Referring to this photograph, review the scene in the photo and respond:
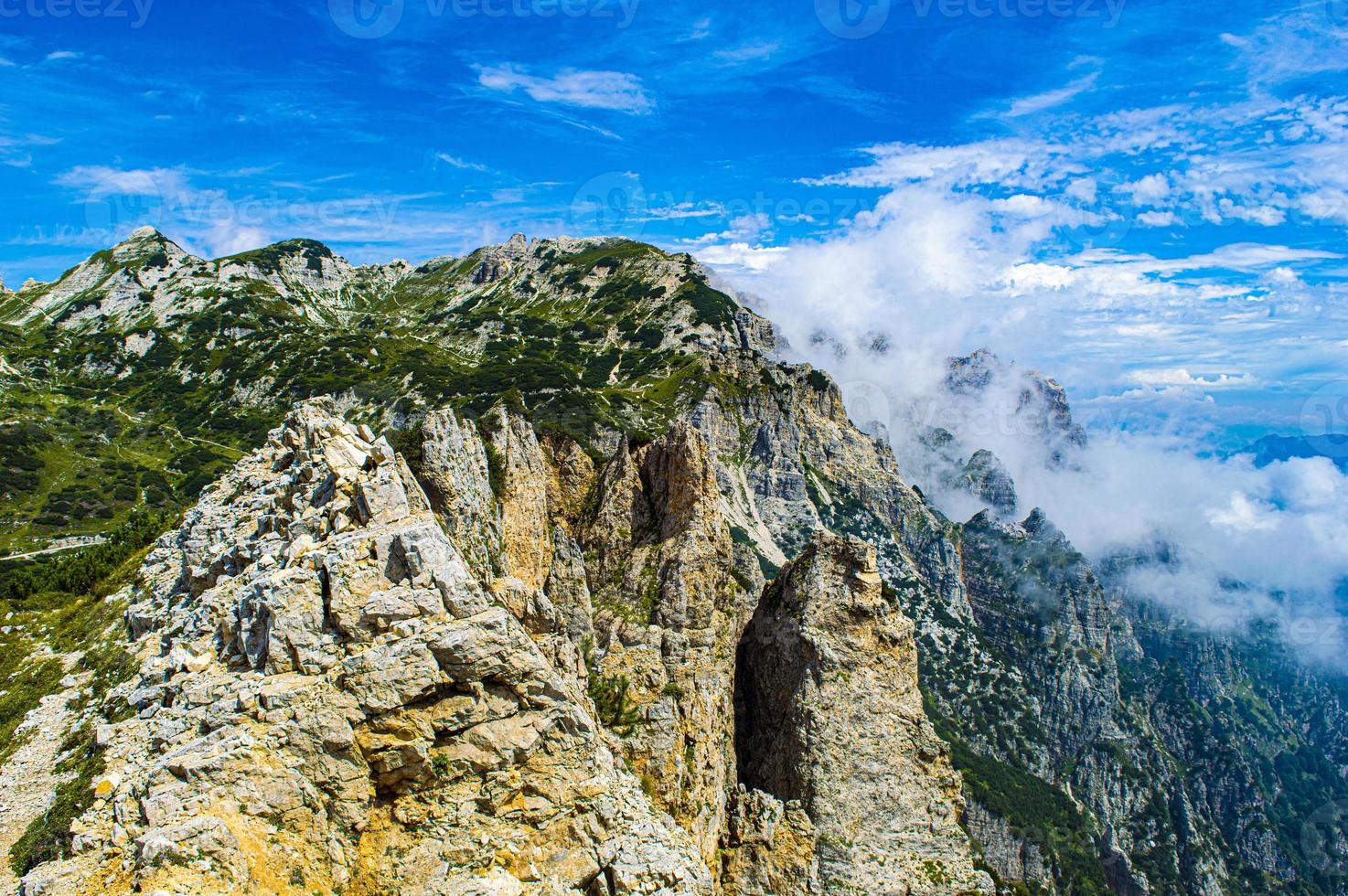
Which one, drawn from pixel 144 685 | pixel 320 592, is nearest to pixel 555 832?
pixel 320 592

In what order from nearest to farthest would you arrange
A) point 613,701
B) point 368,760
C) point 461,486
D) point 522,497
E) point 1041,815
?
point 368,760 < point 613,701 < point 461,486 < point 522,497 < point 1041,815

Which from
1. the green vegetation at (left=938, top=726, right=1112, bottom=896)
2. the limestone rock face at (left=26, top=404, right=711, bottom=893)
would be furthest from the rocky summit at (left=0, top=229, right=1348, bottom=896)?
the green vegetation at (left=938, top=726, right=1112, bottom=896)

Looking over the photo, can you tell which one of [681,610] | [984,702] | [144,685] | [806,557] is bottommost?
[144,685]

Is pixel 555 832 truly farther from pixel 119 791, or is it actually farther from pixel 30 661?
pixel 30 661

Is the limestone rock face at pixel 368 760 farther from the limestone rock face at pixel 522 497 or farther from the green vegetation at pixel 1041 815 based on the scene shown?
the green vegetation at pixel 1041 815

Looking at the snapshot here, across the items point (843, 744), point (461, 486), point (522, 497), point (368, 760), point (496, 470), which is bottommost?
point (368, 760)

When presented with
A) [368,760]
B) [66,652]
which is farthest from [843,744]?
[66,652]

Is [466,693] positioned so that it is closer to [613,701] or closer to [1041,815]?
[613,701]

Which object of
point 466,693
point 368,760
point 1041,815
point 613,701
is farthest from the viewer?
point 1041,815
